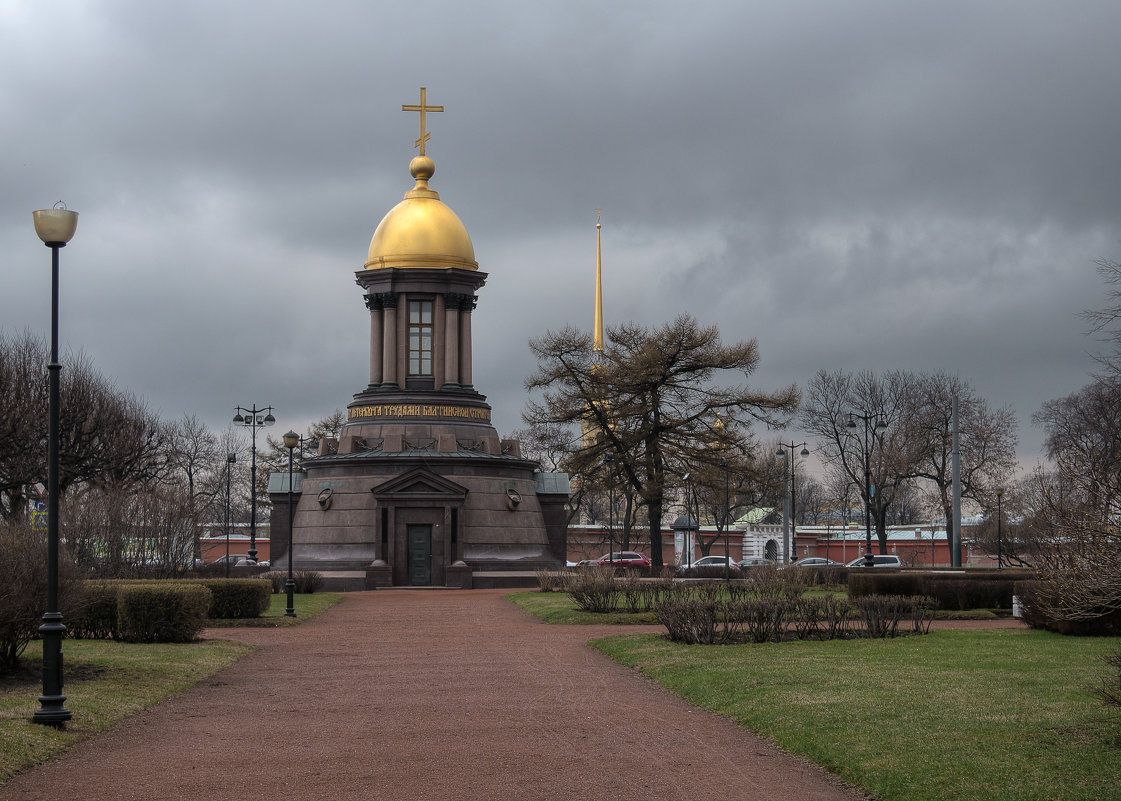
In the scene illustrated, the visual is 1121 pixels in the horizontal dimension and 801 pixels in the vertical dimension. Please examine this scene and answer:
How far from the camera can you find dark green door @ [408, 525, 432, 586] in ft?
174

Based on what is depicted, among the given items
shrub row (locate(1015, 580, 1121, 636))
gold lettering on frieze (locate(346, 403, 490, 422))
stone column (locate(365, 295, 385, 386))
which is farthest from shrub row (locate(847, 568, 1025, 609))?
stone column (locate(365, 295, 385, 386))

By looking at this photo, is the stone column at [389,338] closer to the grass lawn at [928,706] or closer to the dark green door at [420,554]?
the dark green door at [420,554]

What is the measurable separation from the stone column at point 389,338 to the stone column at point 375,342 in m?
Answer: 0.21

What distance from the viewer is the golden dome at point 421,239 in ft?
195

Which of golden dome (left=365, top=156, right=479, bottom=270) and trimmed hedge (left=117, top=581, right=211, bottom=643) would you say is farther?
golden dome (left=365, top=156, right=479, bottom=270)

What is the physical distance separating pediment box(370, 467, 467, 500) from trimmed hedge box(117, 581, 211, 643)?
2798 cm

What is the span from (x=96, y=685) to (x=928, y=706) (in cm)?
1059

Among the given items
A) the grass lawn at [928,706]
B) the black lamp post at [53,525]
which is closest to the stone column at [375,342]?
the grass lawn at [928,706]

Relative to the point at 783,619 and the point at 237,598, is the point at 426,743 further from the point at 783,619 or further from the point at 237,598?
the point at 237,598

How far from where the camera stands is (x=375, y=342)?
59500 mm

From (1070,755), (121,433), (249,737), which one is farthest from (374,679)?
(121,433)

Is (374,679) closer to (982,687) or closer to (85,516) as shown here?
(982,687)

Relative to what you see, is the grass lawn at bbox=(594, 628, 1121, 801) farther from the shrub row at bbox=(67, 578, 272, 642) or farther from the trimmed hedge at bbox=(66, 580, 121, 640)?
the trimmed hedge at bbox=(66, 580, 121, 640)

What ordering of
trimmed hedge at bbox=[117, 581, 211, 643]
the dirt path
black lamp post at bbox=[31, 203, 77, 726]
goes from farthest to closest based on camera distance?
trimmed hedge at bbox=[117, 581, 211, 643], black lamp post at bbox=[31, 203, 77, 726], the dirt path
